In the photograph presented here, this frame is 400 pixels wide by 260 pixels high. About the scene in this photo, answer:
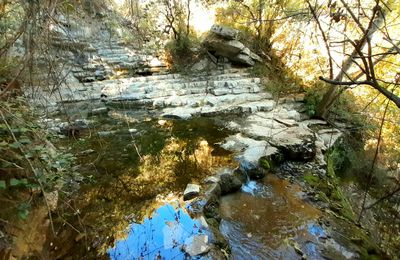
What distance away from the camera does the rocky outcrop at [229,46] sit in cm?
806

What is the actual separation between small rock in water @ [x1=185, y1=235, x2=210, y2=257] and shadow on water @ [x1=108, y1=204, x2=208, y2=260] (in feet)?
0.09

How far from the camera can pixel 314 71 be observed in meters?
6.82

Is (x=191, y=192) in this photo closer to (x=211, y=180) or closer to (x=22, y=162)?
(x=211, y=180)

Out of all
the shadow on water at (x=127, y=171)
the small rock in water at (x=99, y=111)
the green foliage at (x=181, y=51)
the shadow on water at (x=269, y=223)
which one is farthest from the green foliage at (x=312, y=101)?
the small rock in water at (x=99, y=111)

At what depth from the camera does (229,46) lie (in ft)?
26.4

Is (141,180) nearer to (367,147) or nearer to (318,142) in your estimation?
(318,142)

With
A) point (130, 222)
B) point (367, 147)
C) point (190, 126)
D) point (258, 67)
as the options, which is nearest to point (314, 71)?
point (258, 67)

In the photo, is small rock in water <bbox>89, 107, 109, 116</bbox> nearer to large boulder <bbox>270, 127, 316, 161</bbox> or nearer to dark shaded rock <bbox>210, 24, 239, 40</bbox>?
large boulder <bbox>270, 127, 316, 161</bbox>

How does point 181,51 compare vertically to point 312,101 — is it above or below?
above

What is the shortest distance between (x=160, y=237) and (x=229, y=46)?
21.6 ft

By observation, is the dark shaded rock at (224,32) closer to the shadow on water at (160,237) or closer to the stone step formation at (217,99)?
the stone step formation at (217,99)

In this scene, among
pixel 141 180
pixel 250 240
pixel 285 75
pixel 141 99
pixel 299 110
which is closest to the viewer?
pixel 250 240

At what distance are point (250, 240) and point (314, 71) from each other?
537 centimetres

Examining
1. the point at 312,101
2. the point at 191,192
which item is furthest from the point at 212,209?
the point at 312,101
